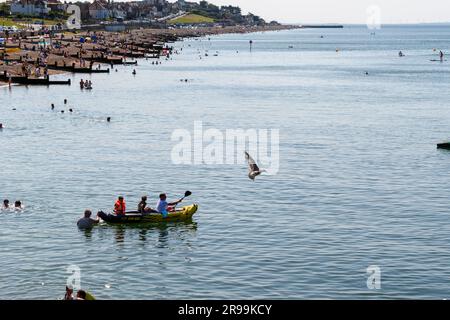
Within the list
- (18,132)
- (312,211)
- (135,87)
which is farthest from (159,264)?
(135,87)

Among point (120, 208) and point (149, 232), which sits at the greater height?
point (120, 208)

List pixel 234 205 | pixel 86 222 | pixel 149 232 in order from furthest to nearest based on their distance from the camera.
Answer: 1. pixel 234 205
2. pixel 149 232
3. pixel 86 222

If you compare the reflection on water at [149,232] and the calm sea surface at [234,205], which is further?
the reflection on water at [149,232]

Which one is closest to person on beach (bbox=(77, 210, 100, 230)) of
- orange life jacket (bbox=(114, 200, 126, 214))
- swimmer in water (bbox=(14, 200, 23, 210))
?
orange life jacket (bbox=(114, 200, 126, 214))

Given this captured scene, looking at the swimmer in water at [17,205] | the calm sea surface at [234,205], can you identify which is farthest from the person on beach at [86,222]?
the swimmer in water at [17,205]

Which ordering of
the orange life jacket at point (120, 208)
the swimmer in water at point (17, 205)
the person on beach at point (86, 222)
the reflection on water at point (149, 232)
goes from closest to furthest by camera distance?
the reflection on water at point (149, 232) < the person on beach at point (86, 222) < the orange life jacket at point (120, 208) < the swimmer in water at point (17, 205)

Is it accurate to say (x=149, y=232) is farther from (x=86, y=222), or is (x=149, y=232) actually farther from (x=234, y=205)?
(x=234, y=205)

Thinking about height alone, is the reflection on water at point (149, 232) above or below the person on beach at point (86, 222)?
below

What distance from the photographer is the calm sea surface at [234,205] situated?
117ft

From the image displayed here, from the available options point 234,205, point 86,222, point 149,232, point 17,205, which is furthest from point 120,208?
point 234,205

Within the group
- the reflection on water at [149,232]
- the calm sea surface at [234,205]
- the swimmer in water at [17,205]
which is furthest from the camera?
the swimmer in water at [17,205]

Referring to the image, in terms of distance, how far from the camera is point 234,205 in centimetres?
5191

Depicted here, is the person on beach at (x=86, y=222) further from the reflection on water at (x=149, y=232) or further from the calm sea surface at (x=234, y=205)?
the calm sea surface at (x=234, y=205)
